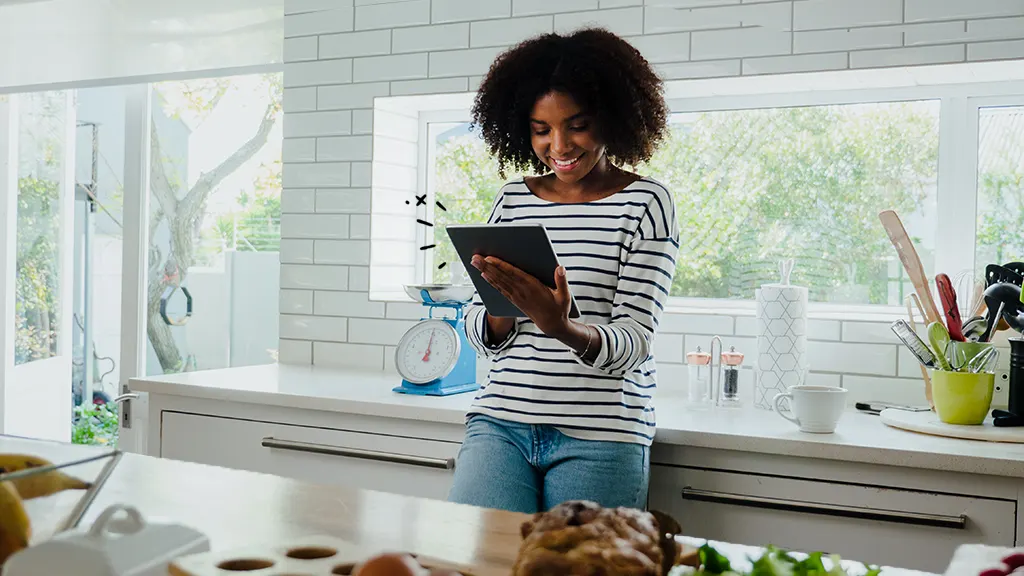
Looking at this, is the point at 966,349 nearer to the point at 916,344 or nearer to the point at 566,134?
the point at 916,344

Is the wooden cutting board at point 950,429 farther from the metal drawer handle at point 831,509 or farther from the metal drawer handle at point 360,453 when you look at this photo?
the metal drawer handle at point 360,453

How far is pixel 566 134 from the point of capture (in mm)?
1978

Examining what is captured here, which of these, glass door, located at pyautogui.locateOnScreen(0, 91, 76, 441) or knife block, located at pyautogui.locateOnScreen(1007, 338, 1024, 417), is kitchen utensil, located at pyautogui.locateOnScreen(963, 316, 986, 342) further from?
glass door, located at pyautogui.locateOnScreen(0, 91, 76, 441)

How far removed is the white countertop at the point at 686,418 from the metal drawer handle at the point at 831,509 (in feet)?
0.33

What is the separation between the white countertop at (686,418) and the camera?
1.92 metres

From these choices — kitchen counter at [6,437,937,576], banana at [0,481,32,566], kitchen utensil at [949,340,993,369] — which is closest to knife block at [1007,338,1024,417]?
kitchen utensil at [949,340,993,369]

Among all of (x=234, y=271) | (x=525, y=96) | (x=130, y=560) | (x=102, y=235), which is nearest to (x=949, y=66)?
(x=525, y=96)

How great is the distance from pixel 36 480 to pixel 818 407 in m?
1.65

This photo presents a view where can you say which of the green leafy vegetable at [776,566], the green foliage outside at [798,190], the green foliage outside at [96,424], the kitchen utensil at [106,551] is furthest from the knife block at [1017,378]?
the green foliage outside at [96,424]

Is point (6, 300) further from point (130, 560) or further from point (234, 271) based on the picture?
point (130, 560)

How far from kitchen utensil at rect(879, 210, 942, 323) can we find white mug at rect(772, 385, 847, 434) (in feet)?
1.54

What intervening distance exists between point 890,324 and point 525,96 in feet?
3.95

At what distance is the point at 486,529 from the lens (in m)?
1.07

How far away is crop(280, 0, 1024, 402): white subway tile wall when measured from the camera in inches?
101
